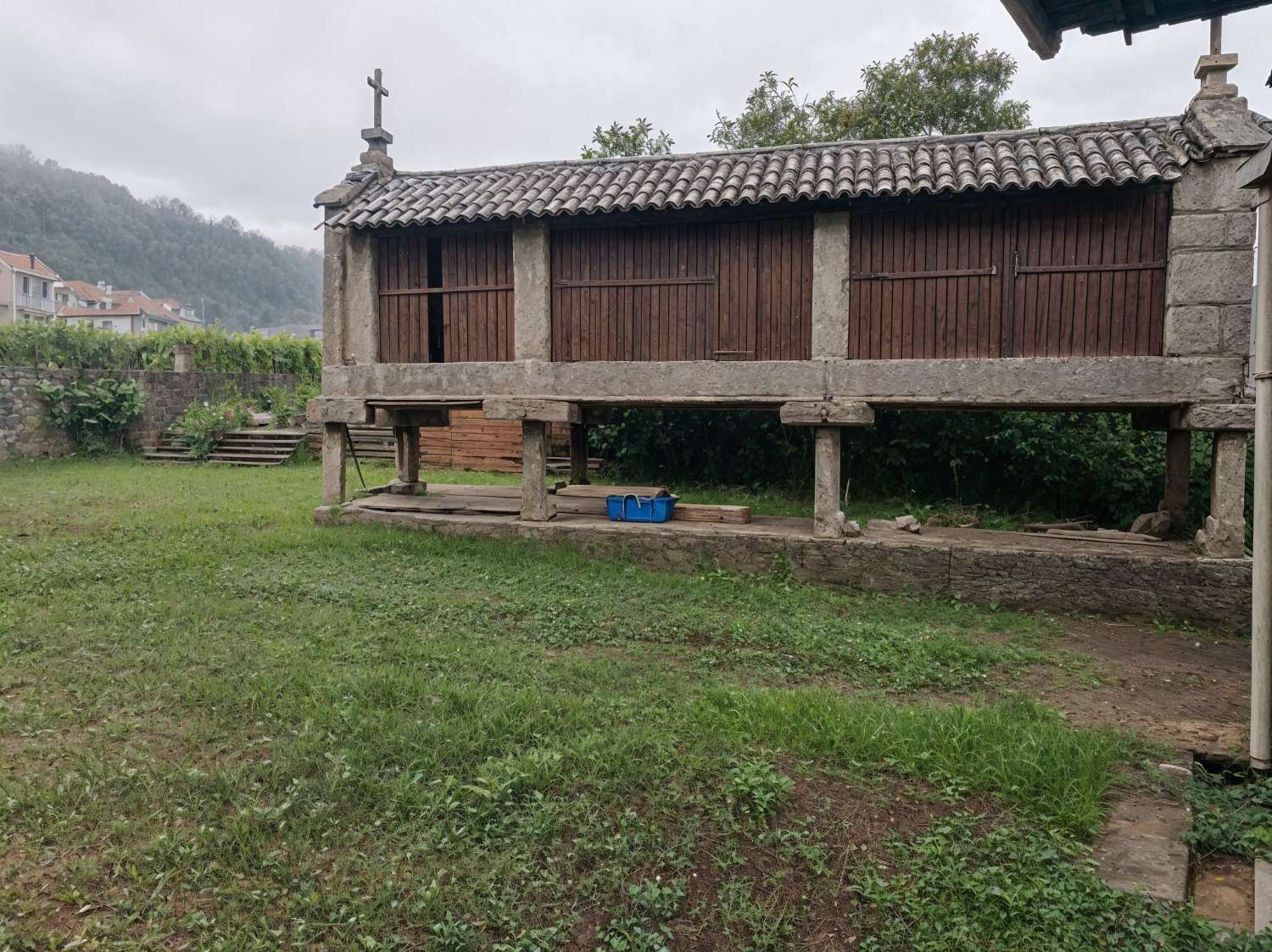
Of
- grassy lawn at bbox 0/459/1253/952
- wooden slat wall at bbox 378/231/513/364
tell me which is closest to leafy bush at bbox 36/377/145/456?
wooden slat wall at bbox 378/231/513/364

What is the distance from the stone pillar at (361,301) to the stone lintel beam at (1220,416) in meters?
9.48

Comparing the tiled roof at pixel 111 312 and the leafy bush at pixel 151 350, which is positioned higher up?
the tiled roof at pixel 111 312

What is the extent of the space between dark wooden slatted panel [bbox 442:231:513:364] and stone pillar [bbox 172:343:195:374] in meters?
15.1

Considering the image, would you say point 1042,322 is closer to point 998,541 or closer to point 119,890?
point 998,541

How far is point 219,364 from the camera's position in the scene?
23.9 meters

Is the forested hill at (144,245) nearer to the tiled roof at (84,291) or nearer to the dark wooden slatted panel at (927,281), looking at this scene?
the tiled roof at (84,291)

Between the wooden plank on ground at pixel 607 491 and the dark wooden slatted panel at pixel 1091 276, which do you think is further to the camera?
the wooden plank on ground at pixel 607 491

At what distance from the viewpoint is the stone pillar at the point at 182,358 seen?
21969 mm

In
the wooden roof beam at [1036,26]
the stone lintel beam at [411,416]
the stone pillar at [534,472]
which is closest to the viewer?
the wooden roof beam at [1036,26]

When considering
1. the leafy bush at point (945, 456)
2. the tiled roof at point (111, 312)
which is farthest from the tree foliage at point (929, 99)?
the tiled roof at point (111, 312)

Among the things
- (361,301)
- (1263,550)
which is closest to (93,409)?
(361,301)

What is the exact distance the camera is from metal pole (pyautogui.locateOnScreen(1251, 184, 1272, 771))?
419 cm

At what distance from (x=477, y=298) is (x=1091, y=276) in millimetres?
7088

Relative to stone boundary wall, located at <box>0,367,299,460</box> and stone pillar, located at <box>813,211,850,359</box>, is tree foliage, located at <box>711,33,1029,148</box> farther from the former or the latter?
stone boundary wall, located at <box>0,367,299,460</box>
